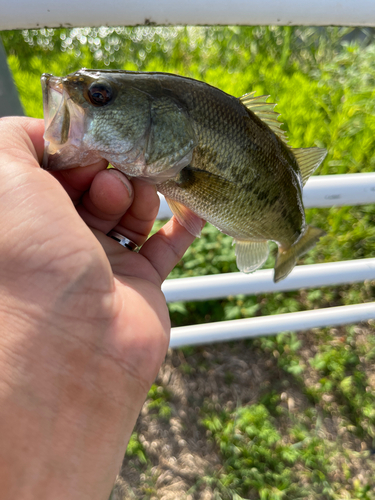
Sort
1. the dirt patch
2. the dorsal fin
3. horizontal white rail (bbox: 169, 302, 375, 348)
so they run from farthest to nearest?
the dirt patch
horizontal white rail (bbox: 169, 302, 375, 348)
the dorsal fin

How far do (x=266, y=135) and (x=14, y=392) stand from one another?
3.32ft

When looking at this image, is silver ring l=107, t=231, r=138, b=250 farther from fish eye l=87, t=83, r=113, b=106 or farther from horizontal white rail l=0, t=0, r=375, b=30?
horizontal white rail l=0, t=0, r=375, b=30

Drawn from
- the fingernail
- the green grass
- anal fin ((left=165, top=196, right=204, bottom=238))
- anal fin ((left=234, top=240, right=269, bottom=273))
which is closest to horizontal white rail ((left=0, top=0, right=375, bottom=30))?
the fingernail

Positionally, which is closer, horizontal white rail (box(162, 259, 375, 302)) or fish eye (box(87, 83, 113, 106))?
fish eye (box(87, 83, 113, 106))

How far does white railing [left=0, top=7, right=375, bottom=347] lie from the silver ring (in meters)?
0.18

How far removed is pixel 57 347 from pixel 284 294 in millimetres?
2104

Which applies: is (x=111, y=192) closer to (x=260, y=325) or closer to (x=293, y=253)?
(x=293, y=253)

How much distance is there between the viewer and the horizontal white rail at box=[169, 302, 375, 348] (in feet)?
6.01

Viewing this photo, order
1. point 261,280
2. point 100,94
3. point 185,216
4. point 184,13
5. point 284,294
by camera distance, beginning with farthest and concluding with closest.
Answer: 1. point 284,294
2. point 261,280
3. point 185,216
4. point 184,13
5. point 100,94

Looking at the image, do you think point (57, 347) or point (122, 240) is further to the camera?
point (122, 240)

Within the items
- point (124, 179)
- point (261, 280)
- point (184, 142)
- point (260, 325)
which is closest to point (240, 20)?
point (184, 142)

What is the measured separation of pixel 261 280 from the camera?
1.72 meters

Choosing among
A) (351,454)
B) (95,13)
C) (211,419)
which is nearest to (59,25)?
(95,13)

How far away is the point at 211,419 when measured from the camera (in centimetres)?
219
